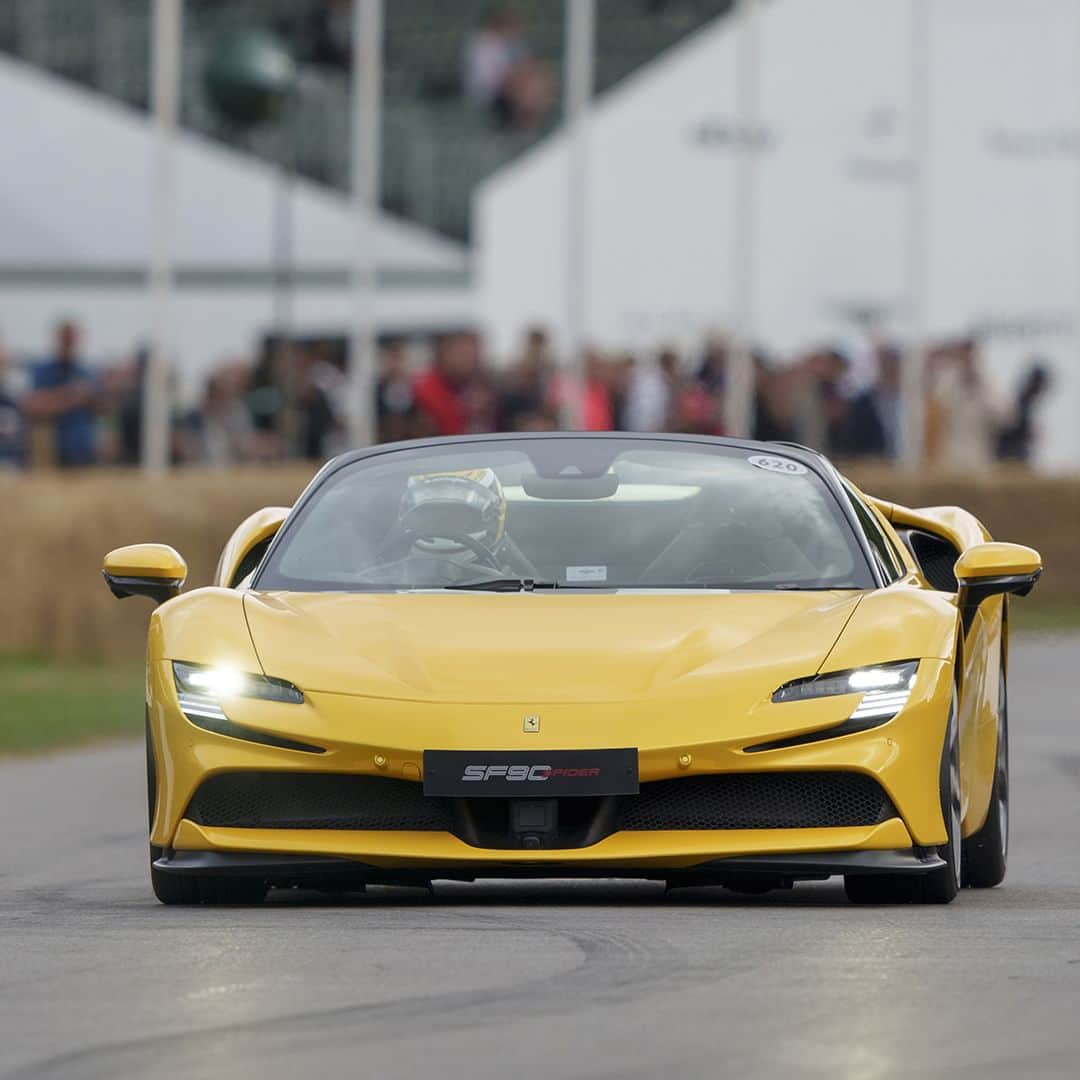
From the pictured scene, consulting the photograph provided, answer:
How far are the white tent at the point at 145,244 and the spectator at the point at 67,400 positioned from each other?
1020 cm

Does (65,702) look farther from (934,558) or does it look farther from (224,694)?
(224,694)

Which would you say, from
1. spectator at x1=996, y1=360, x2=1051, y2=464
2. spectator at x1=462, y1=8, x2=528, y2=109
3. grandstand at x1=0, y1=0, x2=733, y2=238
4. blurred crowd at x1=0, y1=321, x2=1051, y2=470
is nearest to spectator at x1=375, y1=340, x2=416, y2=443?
blurred crowd at x1=0, y1=321, x2=1051, y2=470

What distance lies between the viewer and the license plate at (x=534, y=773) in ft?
24.8

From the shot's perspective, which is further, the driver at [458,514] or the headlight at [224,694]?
the driver at [458,514]

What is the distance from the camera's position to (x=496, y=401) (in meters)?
25.1

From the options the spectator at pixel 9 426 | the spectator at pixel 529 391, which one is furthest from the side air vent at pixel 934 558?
the spectator at pixel 9 426

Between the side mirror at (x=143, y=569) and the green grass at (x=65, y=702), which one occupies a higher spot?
the side mirror at (x=143, y=569)

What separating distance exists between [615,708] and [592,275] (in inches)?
1062

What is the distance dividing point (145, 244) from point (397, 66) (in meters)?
4.42

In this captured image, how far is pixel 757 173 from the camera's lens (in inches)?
1337

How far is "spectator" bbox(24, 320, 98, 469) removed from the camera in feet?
77.5

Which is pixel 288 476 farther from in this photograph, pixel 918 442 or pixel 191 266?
pixel 191 266

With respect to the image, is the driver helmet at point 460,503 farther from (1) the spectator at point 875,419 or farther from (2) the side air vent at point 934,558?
(1) the spectator at point 875,419

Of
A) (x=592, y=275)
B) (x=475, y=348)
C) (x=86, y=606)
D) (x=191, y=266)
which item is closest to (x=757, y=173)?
(x=592, y=275)
